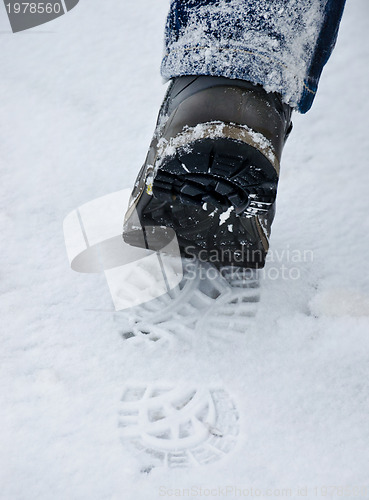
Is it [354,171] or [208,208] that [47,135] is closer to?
[208,208]

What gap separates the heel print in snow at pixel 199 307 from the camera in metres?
0.84

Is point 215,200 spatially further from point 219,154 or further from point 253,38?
point 253,38

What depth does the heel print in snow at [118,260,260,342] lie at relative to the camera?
2.76 feet

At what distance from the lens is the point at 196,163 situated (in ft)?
2.25

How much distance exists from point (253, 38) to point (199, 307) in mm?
432

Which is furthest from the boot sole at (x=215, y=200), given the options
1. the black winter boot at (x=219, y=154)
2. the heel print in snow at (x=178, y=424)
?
the heel print in snow at (x=178, y=424)

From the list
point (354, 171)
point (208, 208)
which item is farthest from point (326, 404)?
point (354, 171)

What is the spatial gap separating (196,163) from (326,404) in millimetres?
391

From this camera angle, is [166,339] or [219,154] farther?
[166,339]

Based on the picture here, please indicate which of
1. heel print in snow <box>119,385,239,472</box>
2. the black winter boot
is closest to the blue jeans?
the black winter boot

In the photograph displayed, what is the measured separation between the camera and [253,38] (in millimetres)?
699

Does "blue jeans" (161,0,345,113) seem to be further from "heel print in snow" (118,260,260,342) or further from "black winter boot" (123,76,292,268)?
"heel print in snow" (118,260,260,342)

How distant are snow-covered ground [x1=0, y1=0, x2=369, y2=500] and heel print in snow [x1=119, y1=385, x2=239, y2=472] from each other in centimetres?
1

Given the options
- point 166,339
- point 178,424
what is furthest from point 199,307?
point 178,424
